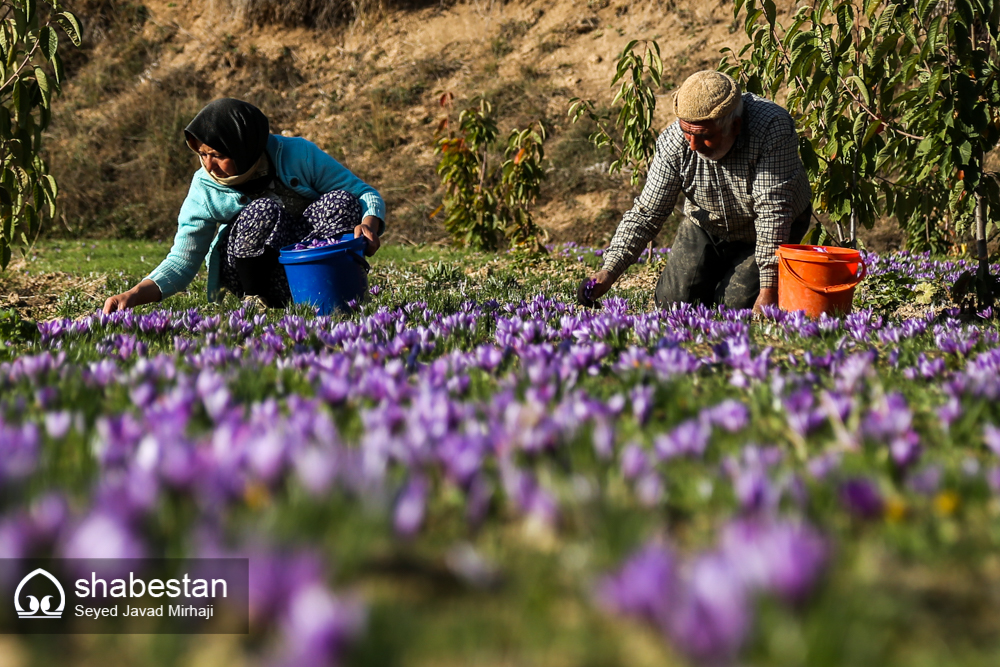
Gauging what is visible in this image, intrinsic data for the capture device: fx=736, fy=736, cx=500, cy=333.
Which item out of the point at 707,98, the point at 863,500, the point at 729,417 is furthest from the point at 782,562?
→ the point at 707,98

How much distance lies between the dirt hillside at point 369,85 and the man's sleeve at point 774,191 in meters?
9.13

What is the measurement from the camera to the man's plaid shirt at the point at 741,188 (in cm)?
445

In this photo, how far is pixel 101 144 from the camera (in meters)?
18.4

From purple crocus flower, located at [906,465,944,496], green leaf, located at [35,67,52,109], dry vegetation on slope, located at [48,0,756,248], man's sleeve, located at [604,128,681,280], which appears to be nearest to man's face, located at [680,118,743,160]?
man's sleeve, located at [604,128,681,280]

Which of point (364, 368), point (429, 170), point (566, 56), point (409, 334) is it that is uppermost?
point (364, 368)

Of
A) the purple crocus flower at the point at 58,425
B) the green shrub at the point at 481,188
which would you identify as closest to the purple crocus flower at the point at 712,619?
the purple crocus flower at the point at 58,425

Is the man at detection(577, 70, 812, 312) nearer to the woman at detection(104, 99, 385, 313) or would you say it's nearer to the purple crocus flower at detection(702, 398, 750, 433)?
the woman at detection(104, 99, 385, 313)

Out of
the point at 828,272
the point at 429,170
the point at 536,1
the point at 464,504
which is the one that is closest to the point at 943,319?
the point at 828,272

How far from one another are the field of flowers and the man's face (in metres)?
2.04

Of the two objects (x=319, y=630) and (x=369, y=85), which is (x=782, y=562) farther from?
(x=369, y=85)

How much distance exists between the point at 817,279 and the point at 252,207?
3.43 m

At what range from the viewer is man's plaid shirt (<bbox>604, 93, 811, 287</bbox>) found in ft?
14.6

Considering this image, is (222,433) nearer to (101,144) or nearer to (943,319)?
(943,319)

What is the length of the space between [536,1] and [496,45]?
1866mm
